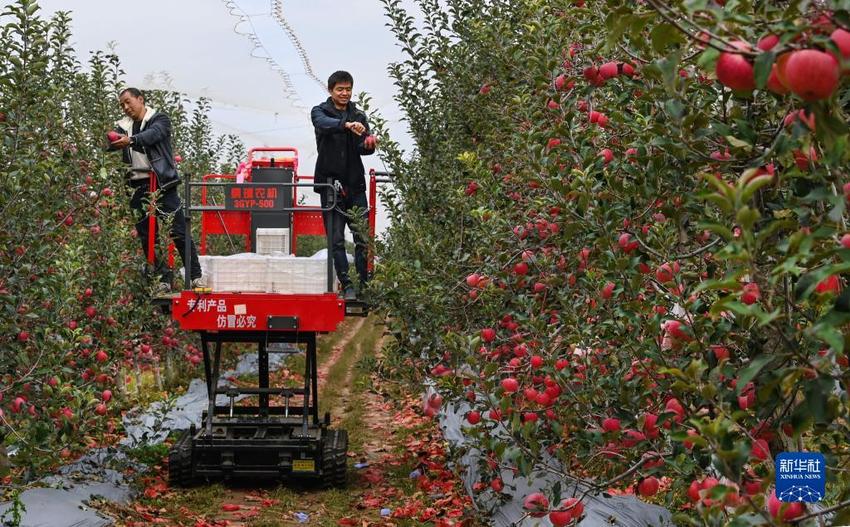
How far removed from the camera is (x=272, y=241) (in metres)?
9.34

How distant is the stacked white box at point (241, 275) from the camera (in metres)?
8.32

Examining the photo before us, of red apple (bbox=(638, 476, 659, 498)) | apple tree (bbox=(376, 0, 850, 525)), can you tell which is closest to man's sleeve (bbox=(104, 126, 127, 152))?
apple tree (bbox=(376, 0, 850, 525))

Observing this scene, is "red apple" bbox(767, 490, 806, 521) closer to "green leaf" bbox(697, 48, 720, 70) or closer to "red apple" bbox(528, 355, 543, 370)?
"green leaf" bbox(697, 48, 720, 70)

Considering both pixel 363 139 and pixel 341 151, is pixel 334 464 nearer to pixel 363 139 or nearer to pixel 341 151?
pixel 341 151

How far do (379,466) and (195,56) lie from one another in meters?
26.6

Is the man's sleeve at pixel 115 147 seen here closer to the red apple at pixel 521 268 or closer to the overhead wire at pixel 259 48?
the red apple at pixel 521 268

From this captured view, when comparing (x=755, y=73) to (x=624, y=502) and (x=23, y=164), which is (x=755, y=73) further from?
(x=23, y=164)

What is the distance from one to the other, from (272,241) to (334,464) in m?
2.20

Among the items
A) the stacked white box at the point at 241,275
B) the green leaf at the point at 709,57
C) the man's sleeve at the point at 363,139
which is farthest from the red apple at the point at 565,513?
the man's sleeve at the point at 363,139

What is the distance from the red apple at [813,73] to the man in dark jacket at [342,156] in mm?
6953

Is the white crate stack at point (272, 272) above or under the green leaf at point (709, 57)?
under

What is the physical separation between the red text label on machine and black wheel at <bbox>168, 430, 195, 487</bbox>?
2.02 metres

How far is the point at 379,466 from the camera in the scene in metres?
9.61

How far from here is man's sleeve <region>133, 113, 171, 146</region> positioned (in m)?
8.88
